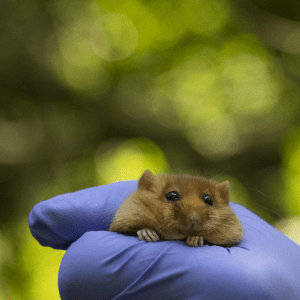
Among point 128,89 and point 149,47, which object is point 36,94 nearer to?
point 128,89

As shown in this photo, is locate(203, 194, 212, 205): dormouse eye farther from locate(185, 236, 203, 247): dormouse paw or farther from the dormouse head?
locate(185, 236, 203, 247): dormouse paw

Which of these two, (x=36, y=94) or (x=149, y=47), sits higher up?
(x=149, y=47)

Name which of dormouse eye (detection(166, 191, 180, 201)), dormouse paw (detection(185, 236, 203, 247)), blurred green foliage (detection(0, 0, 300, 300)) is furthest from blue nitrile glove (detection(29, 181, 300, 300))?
blurred green foliage (detection(0, 0, 300, 300))

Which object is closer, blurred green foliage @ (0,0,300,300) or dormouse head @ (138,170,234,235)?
dormouse head @ (138,170,234,235)

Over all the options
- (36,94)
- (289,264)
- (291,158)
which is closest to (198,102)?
(291,158)

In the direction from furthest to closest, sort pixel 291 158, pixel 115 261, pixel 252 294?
pixel 291 158, pixel 115 261, pixel 252 294

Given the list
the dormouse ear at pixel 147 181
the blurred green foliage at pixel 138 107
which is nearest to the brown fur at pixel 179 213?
the dormouse ear at pixel 147 181

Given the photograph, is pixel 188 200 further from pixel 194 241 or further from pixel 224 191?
pixel 224 191
